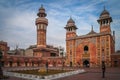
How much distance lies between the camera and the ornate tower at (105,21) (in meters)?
43.5

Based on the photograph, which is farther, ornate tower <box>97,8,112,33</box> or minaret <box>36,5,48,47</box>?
minaret <box>36,5,48,47</box>

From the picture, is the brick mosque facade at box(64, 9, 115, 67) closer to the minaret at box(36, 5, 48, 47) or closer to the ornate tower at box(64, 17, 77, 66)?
the ornate tower at box(64, 17, 77, 66)

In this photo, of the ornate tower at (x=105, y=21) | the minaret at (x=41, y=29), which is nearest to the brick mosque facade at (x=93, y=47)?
the ornate tower at (x=105, y=21)

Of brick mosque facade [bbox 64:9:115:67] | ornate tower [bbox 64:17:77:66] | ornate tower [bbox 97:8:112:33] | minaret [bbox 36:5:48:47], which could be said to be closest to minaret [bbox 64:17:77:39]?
ornate tower [bbox 64:17:77:66]

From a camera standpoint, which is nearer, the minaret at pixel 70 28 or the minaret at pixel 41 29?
the minaret at pixel 70 28

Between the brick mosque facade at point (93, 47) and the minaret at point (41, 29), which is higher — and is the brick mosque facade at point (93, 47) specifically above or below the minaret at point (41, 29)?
below

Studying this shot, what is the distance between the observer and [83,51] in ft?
150

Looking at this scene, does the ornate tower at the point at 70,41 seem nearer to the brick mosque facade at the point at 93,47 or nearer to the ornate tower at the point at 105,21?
the brick mosque facade at the point at 93,47

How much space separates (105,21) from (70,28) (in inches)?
527

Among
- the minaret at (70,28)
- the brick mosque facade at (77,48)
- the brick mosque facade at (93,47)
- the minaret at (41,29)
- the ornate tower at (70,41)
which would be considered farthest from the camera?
the minaret at (41,29)

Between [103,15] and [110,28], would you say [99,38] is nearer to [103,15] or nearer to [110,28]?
[110,28]

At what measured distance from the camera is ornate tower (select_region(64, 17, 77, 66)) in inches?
1905

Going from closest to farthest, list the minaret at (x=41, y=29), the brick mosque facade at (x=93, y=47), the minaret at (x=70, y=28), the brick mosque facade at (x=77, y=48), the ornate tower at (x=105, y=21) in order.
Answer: the brick mosque facade at (x=93, y=47)
the brick mosque facade at (x=77, y=48)
the ornate tower at (x=105, y=21)
the minaret at (x=70, y=28)
the minaret at (x=41, y=29)

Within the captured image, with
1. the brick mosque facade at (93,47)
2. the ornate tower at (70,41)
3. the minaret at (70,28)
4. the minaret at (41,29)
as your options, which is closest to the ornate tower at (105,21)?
the brick mosque facade at (93,47)
